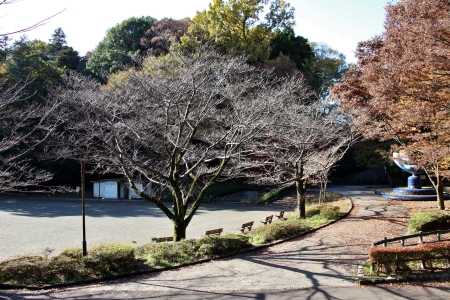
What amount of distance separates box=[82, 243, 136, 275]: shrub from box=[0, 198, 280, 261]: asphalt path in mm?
5492

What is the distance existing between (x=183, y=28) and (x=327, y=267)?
3162cm

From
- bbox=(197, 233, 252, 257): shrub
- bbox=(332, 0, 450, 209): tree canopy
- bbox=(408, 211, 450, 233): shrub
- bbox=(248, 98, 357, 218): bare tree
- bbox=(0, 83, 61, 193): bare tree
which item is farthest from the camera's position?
bbox=(248, 98, 357, 218): bare tree

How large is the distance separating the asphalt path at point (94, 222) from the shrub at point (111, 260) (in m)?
5.49

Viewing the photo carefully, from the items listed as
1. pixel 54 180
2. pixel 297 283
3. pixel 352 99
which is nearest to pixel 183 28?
pixel 54 180

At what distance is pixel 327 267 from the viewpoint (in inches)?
385

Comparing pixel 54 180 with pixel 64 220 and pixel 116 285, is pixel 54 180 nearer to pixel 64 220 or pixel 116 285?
pixel 64 220

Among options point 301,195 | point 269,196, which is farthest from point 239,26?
point 301,195

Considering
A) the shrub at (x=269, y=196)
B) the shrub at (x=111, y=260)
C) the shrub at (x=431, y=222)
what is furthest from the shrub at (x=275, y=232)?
the shrub at (x=269, y=196)

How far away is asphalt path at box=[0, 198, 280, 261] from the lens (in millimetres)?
16586

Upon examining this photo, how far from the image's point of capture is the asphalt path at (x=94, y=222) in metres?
16.6

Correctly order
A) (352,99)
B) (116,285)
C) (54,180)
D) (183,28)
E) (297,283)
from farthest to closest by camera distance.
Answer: (54,180)
(183,28)
(352,99)
(116,285)
(297,283)

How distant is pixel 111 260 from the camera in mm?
10008

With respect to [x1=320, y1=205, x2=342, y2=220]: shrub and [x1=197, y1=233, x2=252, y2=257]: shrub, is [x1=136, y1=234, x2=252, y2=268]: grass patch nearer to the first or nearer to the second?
[x1=197, y1=233, x2=252, y2=257]: shrub

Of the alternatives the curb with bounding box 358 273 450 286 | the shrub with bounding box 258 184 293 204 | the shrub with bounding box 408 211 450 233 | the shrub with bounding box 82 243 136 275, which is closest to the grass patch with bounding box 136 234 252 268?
the shrub with bounding box 82 243 136 275
